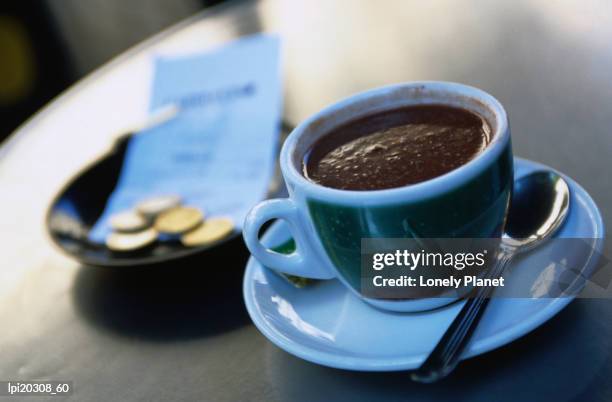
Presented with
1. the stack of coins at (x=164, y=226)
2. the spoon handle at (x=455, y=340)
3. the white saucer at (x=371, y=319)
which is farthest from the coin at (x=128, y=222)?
the spoon handle at (x=455, y=340)

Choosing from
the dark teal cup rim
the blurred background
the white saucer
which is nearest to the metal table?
the white saucer

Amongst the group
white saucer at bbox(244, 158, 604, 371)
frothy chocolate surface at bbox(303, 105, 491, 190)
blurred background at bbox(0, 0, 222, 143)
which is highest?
frothy chocolate surface at bbox(303, 105, 491, 190)

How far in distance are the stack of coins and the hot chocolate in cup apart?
0.68 feet

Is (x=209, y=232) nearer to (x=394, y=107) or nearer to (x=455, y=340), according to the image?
(x=394, y=107)

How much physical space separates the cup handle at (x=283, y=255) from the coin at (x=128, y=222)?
12.5 inches

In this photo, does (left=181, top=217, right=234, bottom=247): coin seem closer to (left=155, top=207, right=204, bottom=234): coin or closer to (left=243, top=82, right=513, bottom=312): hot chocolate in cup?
(left=155, top=207, right=204, bottom=234): coin

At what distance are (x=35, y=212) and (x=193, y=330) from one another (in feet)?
1.47

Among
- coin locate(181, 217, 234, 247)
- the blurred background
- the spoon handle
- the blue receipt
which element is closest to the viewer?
the spoon handle

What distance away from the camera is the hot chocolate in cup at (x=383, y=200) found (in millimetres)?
551

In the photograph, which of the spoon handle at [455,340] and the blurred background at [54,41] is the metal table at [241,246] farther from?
the blurred background at [54,41]

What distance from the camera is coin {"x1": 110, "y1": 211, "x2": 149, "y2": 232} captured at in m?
0.91

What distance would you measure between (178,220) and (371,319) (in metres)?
0.36

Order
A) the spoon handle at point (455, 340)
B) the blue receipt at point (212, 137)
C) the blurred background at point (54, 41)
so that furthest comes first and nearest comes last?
the blurred background at point (54, 41) < the blue receipt at point (212, 137) < the spoon handle at point (455, 340)

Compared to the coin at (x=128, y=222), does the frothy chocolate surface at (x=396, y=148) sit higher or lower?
higher
